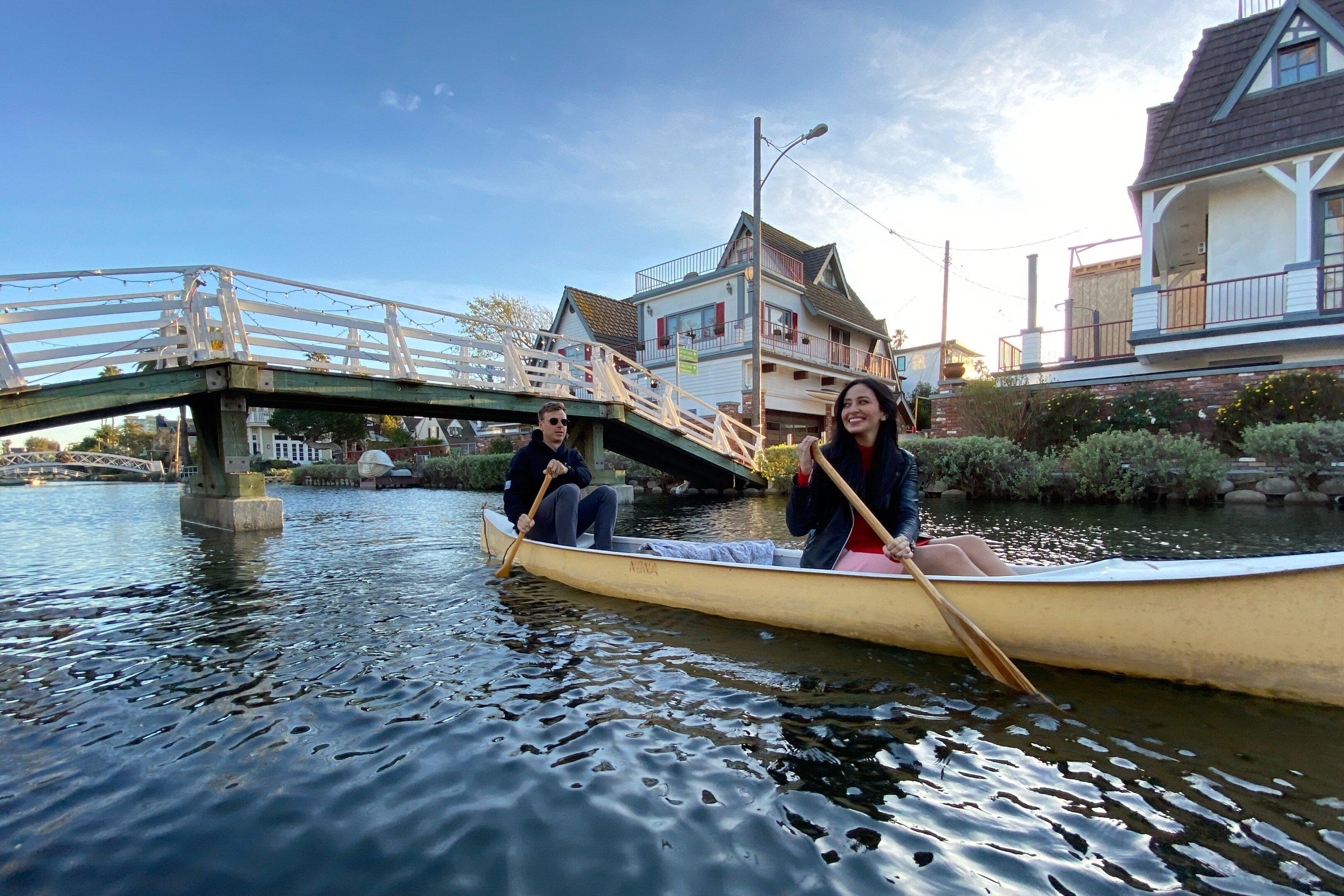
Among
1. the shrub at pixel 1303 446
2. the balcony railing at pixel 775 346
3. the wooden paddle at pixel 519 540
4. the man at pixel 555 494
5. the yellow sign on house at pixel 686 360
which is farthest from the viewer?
the balcony railing at pixel 775 346

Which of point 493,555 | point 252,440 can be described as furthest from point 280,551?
point 252,440

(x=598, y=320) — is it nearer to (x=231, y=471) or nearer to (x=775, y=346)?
(x=775, y=346)

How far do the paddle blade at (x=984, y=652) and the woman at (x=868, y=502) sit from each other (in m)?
0.36

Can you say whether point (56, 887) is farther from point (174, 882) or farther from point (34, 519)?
point (34, 519)

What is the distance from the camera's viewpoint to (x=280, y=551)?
8.40 metres

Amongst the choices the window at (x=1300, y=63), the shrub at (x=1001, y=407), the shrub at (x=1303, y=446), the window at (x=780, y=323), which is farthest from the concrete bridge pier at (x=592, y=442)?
the window at (x=1300, y=63)

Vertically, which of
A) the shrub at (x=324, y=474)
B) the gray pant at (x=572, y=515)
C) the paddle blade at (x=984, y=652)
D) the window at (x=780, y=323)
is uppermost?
the window at (x=780, y=323)

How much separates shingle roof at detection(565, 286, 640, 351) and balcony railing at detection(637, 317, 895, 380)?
158cm

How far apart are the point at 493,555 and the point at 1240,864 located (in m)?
6.80

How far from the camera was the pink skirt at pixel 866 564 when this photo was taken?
3.74 meters

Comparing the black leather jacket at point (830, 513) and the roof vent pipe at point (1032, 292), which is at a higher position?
the roof vent pipe at point (1032, 292)

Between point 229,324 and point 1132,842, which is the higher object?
point 229,324

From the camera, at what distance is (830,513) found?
4.07 metres

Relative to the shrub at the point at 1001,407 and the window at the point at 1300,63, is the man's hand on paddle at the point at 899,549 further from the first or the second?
the window at the point at 1300,63
